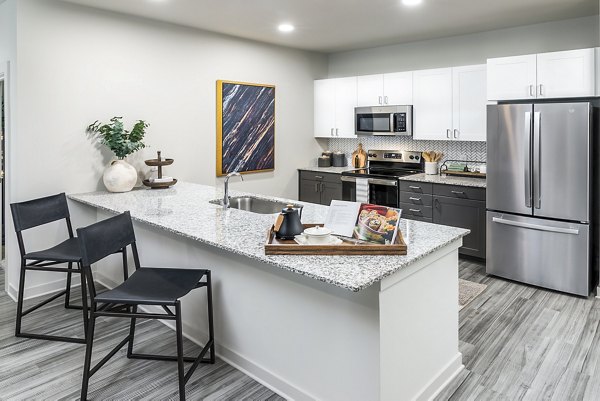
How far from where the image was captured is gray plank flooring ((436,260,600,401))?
2.38 meters

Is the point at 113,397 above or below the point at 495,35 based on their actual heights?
below

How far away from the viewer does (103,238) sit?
234 cm

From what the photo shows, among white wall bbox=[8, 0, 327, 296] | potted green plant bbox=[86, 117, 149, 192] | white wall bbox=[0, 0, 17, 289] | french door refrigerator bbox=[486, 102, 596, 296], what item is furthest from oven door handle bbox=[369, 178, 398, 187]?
white wall bbox=[0, 0, 17, 289]

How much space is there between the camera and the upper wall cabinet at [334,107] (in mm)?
5875

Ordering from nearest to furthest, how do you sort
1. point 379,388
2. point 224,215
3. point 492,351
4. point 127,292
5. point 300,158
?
point 379,388 < point 127,292 < point 492,351 < point 224,215 < point 300,158

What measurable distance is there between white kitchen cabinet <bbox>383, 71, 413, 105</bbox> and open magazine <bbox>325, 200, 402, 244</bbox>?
3367mm

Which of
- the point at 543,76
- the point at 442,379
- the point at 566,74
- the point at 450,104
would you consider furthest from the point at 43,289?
the point at 566,74

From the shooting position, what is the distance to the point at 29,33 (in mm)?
3510

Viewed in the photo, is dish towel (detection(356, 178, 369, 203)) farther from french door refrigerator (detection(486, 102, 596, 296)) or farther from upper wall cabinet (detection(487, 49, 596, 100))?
upper wall cabinet (detection(487, 49, 596, 100))

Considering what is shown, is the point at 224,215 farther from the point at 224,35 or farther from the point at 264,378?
the point at 224,35

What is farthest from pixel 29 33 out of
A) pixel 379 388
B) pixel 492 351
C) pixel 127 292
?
pixel 492 351

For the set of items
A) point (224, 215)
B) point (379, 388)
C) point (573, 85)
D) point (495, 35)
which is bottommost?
point (379, 388)

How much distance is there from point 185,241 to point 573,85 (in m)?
3.45

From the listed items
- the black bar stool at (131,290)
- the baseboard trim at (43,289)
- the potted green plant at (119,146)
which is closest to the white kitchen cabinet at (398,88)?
the potted green plant at (119,146)
